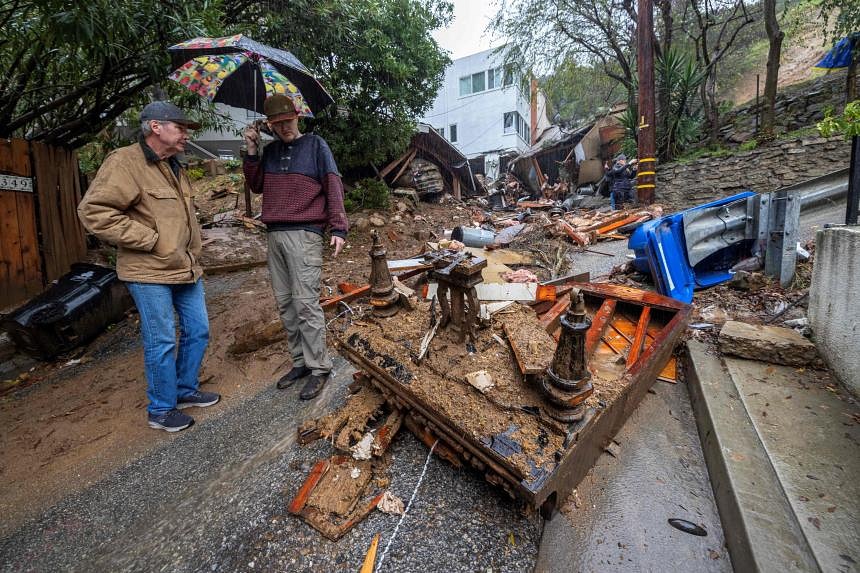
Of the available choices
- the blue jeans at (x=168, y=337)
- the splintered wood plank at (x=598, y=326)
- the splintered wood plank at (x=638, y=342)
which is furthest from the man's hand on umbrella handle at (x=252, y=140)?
the splintered wood plank at (x=638, y=342)

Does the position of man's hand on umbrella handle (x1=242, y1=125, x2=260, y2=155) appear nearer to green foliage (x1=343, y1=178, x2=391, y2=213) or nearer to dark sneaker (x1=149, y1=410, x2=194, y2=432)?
dark sneaker (x1=149, y1=410, x2=194, y2=432)

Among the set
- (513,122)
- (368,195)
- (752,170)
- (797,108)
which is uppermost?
(513,122)

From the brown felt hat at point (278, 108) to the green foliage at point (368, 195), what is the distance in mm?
6924

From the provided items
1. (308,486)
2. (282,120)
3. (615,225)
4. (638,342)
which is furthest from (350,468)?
(615,225)

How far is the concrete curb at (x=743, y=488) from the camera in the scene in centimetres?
127

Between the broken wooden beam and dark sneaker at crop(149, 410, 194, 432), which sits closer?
dark sneaker at crop(149, 410, 194, 432)

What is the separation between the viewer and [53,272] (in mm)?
4461

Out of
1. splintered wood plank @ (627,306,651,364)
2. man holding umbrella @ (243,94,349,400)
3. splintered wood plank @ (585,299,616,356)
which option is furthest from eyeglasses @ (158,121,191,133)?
splintered wood plank @ (627,306,651,364)

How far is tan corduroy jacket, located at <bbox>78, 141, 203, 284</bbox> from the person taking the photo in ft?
6.46

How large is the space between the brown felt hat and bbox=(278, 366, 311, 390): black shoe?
187cm

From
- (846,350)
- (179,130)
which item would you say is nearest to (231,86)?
(179,130)

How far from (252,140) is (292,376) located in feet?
5.92

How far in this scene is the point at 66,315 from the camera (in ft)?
11.4

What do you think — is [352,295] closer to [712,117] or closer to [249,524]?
[249,524]
